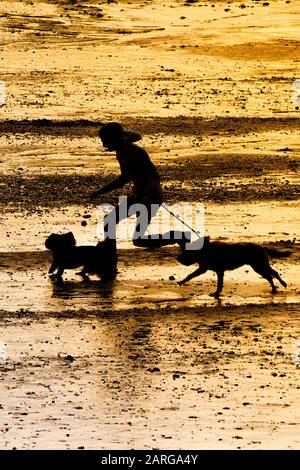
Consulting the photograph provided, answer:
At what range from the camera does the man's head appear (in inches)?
647

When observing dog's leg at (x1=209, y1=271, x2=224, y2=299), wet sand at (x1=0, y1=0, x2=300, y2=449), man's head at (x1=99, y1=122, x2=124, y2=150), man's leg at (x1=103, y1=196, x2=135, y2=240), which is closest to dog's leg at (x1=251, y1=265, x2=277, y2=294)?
wet sand at (x1=0, y1=0, x2=300, y2=449)

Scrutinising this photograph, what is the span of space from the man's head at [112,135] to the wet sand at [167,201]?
123 cm

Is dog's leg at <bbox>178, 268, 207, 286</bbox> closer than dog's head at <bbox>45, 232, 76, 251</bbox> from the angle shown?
Yes

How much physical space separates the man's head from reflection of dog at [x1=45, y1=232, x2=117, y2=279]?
3.05 feet

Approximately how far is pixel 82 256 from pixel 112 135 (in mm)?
1132

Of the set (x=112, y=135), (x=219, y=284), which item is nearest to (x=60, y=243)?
(x=112, y=135)

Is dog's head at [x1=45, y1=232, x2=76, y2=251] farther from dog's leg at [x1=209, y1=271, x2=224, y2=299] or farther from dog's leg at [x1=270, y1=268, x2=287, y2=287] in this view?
dog's leg at [x1=270, y1=268, x2=287, y2=287]

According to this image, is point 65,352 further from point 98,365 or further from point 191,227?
point 191,227

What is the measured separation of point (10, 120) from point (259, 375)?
12814 mm

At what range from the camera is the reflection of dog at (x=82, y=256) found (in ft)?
54.4

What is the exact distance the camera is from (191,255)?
53.4 ft

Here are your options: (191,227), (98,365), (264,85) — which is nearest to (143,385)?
(98,365)

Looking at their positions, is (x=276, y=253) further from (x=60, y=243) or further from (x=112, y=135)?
(x=60, y=243)
